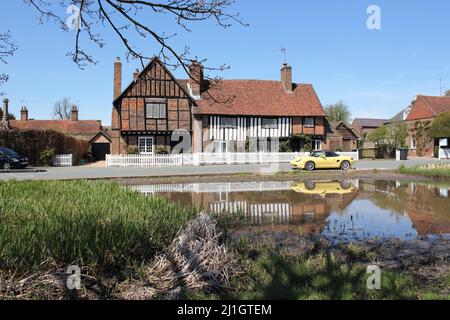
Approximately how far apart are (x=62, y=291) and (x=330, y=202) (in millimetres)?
9024

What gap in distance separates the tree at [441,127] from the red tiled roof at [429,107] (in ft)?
15.0

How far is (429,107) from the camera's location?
47.9 meters

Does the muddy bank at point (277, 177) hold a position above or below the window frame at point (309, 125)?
below

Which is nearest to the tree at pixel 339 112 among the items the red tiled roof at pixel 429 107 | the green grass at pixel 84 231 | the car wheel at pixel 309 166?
the red tiled roof at pixel 429 107

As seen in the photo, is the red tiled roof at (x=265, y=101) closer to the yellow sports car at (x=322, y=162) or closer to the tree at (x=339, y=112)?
the yellow sports car at (x=322, y=162)

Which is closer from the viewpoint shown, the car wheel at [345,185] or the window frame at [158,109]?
the car wheel at [345,185]

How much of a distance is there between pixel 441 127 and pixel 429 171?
963 inches

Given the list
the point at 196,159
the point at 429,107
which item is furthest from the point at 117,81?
the point at 429,107

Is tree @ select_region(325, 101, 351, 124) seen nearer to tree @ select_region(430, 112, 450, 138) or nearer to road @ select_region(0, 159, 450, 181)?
tree @ select_region(430, 112, 450, 138)

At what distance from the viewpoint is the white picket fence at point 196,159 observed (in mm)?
30016

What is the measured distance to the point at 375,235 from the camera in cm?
740

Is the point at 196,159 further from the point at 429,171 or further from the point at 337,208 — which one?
the point at 337,208
